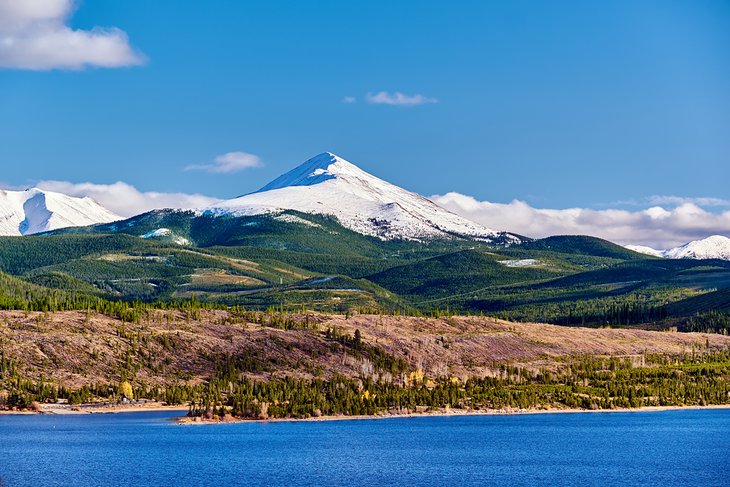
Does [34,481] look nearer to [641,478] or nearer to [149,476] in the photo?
[149,476]

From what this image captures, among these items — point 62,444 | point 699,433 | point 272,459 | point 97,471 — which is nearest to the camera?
point 97,471

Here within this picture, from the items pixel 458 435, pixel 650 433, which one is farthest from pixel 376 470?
pixel 650 433

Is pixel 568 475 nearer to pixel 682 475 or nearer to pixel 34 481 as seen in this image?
pixel 682 475

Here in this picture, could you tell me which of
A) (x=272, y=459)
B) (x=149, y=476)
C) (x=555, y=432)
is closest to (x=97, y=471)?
(x=149, y=476)

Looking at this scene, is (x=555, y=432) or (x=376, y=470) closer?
(x=376, y=470)

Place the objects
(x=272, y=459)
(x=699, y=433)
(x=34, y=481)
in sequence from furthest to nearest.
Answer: (x=699, y=433), (x=272, y=459), (x=34, y=481)

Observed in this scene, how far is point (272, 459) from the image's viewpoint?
160 meters

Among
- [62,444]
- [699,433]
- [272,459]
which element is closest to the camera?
[272,459]

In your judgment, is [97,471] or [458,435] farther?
[458,435]

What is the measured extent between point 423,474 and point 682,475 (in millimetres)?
29403

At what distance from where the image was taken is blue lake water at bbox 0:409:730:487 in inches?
5591

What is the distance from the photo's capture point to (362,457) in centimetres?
16075

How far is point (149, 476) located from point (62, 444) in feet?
120

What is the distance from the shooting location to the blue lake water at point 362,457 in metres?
142
